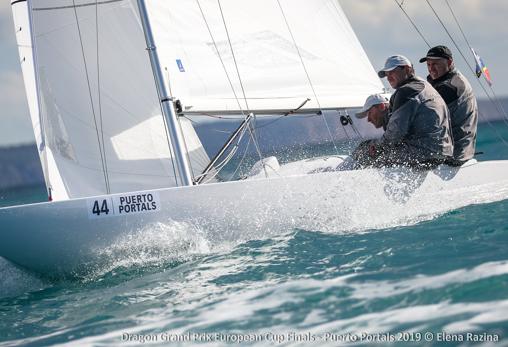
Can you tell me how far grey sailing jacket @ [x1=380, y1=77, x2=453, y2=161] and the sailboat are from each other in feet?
0.68

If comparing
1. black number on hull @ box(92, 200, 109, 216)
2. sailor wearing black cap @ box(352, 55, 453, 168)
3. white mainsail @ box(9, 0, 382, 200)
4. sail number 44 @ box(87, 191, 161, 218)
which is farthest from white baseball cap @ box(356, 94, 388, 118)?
black number on hull @ box(92, 200, 109, 216)

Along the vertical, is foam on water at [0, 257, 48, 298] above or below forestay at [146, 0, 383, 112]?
below

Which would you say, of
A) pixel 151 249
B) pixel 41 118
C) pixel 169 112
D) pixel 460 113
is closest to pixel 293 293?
pixel 151 249

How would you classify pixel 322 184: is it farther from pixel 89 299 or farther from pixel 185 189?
pixel 89 299

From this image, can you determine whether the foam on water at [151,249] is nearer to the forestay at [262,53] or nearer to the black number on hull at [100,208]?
the black number on hull at [100,208]

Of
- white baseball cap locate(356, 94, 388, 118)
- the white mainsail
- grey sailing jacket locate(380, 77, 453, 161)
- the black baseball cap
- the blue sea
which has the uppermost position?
the white mainsail

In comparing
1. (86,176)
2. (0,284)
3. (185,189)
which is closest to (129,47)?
(86,176)

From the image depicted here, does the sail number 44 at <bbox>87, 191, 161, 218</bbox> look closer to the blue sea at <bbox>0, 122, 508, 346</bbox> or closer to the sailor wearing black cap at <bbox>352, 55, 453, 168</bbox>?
the blue sea at <bbox>0, 122, 508, 346</bbox>

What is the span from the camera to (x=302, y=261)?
4.31 m

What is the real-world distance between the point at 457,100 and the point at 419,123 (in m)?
0.68

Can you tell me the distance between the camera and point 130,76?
6332 mm

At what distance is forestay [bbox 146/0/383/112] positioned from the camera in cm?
598

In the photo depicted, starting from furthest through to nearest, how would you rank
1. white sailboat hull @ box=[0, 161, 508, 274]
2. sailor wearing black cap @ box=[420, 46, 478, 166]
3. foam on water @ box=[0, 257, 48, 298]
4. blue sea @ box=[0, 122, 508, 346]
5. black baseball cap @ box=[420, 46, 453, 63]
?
black baseball cap @ box=[420, 46, 453, 63] < sailor wearing black cap @ box=[420, 46, 478, 166] < foam on water @ box=[0, 257, 48, 298] < white sailboat hull @ box=[0, 161, 508, 274] < blue sea @ box=[0, 122, 508, 346]

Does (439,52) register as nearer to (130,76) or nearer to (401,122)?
(401,122)
